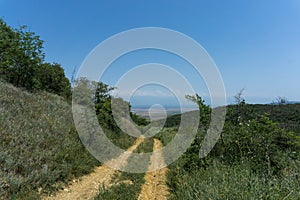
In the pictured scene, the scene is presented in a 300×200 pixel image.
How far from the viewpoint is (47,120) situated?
10180mm

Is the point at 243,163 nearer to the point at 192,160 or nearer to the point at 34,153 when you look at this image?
the point at 192,160

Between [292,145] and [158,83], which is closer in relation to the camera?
[292,145]

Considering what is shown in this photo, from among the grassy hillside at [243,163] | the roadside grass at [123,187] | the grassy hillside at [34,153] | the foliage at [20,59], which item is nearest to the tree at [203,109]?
the grassy hillside at [243,163]

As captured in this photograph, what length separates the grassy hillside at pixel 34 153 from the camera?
5.37 metres

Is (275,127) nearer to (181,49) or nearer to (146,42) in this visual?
(181,49)

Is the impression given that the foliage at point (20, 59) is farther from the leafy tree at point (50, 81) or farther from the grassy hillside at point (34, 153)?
A: the grassy hillside at point (34, 153)

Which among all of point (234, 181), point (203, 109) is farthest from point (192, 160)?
point (234, 181)

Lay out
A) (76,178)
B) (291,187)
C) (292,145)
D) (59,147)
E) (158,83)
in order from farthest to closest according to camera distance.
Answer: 1. (158,83)
2. (59,147)
3. (76,178)
4. (292,145)
5. (291,187)

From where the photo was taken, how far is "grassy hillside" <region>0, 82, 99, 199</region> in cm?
537

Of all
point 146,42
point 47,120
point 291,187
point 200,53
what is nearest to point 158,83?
point 146,42

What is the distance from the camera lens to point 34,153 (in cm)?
676

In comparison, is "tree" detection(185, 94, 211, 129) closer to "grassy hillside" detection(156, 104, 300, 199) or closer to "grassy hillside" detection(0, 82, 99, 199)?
"grassy hillside" detection(156, 104, 300, 199)

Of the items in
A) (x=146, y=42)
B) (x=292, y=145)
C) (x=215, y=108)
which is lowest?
(x=292, y=145)

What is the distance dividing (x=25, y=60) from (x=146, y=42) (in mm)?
13533
